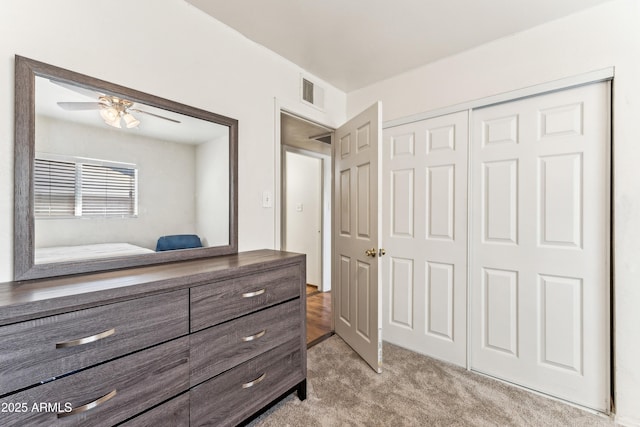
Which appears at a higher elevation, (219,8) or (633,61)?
(219,8)

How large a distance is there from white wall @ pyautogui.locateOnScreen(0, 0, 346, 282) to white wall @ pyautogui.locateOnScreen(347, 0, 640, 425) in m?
1.58

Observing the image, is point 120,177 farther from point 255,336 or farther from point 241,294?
point 255,336

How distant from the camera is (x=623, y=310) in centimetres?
157

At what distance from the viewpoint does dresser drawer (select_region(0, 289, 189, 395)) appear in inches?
33.0

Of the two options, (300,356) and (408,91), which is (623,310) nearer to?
(300,356)

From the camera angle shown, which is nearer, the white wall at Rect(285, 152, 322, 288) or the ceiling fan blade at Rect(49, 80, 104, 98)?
the ceiling fan blade at Rect(49, 80, 104, 98)

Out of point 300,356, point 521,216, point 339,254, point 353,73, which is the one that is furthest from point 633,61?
point 300,356

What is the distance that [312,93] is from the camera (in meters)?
2.48

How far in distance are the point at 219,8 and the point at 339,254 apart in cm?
208

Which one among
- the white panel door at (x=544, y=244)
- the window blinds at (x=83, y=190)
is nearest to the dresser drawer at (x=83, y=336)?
the window blinds at (x=83, y=190)

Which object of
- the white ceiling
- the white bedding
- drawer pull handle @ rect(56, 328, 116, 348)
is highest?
the white ceiling

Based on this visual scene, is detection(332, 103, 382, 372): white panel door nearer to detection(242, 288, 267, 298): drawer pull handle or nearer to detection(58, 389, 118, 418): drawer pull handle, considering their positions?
detection(242, 288, 267, 298): drawer pull handle

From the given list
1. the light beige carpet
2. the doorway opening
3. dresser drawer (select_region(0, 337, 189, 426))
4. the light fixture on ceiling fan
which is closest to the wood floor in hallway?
the doorway opening

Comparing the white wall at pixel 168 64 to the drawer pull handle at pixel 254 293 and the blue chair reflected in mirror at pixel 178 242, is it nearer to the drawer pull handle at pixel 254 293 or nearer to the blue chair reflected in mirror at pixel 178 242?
the blue chair reflected in mirror at pixel 178 242
